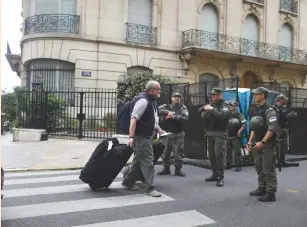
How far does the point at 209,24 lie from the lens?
22578 mm

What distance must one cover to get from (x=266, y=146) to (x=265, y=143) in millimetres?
60

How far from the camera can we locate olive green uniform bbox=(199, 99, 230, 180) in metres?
7.07

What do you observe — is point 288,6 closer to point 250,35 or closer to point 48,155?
point 250,35

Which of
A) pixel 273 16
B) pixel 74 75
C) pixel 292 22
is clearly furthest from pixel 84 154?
pixel 292 22

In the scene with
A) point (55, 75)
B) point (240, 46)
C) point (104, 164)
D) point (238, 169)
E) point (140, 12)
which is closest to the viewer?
point (104, 164)

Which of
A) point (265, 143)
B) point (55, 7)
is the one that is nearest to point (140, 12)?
point (55, 7)

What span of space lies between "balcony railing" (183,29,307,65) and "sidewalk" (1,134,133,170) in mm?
10195

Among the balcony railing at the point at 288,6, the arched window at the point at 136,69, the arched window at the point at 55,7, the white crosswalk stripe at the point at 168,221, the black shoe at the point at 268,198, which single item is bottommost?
the white crosswalk stripe at the point at 168,221

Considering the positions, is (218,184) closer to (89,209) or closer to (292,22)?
(89,209)

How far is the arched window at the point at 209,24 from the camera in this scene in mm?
21812

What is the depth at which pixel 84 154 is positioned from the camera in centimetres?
1102

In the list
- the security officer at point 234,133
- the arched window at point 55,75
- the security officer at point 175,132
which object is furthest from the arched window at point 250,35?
the security officer at point 175,132

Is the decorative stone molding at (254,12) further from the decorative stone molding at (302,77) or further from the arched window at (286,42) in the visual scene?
the decorative stone molding at (302,77)

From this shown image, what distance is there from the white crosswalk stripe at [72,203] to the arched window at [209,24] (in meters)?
16.1
